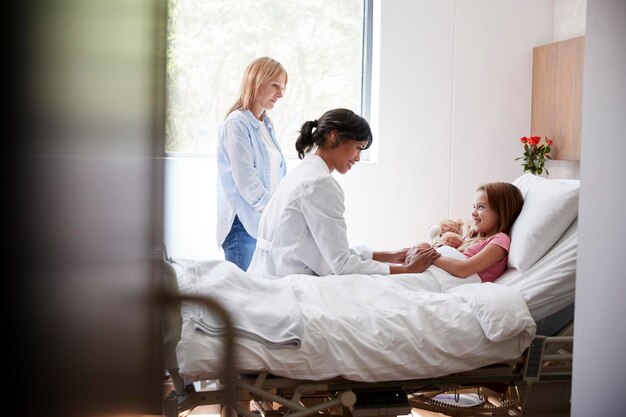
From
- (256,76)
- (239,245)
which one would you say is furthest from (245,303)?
(256,76)

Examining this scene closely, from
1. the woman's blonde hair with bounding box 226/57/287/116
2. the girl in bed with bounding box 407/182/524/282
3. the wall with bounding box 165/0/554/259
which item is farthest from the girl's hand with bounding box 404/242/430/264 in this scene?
the wall with bounding box 165/0/554/259

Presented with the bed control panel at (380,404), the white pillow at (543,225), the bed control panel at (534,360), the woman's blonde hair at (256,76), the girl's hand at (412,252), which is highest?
the woman's blonde hair at (256,76)

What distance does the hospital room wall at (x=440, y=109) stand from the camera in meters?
4.28

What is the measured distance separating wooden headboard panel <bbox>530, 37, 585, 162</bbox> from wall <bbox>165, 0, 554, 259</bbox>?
0.13 m

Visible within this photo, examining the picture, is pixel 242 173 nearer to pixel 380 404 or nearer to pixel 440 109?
pixel 380 404

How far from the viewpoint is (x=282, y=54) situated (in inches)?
169

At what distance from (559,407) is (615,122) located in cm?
124

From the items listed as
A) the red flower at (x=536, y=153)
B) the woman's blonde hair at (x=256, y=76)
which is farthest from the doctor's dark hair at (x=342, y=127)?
the red flower at (x=536, y=153)

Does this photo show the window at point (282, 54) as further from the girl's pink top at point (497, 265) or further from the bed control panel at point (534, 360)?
the bed control panel at point (534, 360)

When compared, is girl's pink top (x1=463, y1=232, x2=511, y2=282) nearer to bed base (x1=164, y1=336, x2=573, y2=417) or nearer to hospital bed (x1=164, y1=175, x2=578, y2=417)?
hospital bed (x1=164, y1=175, x2=578, y2=417)

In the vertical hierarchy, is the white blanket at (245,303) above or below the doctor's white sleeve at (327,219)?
below

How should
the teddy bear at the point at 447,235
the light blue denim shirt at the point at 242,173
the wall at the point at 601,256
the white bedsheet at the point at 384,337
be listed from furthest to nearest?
the light blue denim shirt at the point at 242,173, the teddy bear at the point at 447,235, the white bedsheet at the point at 384,337, the wall at the point at 601,256

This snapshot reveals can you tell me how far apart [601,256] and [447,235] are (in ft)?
5.11

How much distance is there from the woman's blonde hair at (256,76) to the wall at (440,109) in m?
1.35
